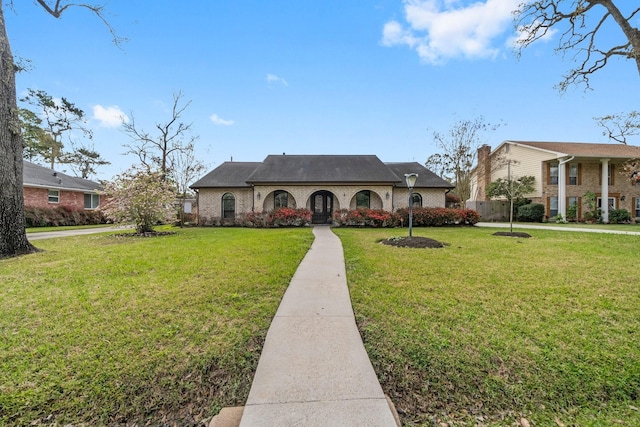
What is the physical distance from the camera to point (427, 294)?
4.41m

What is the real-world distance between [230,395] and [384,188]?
1730 cm

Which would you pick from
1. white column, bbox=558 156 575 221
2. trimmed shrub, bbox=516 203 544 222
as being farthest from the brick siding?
white column, bbox=558 156 575 221

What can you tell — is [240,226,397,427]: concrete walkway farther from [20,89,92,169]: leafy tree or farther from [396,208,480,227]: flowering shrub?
[20,89,92,169]: leafy tree

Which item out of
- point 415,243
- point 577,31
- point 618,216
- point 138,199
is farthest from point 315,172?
point 618,216

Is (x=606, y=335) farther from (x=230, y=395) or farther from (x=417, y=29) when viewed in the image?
(x=417, y=29)

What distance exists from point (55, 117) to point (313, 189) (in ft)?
103

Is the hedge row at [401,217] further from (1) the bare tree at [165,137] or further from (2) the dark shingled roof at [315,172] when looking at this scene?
(1) the bare tree at [165,137]

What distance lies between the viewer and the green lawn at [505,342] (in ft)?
7.14

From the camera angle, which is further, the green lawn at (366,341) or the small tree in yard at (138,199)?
the small tree in yard at (138,199)

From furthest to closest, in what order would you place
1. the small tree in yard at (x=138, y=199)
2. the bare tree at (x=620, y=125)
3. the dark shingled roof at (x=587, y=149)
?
the dark shingled roof at (x=587, y=149) → the bare tree at (x=620, y=125) → the small tree in yard at (x=138, y=199)

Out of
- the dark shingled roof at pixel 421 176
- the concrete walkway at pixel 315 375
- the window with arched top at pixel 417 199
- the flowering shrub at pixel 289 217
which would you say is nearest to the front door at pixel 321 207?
the flowering shrub at pixel 289 217

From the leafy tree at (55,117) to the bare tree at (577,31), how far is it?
36794 mm

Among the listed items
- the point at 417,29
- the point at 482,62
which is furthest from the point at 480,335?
the point at 482,62

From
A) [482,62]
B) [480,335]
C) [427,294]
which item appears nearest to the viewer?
[480,335]
